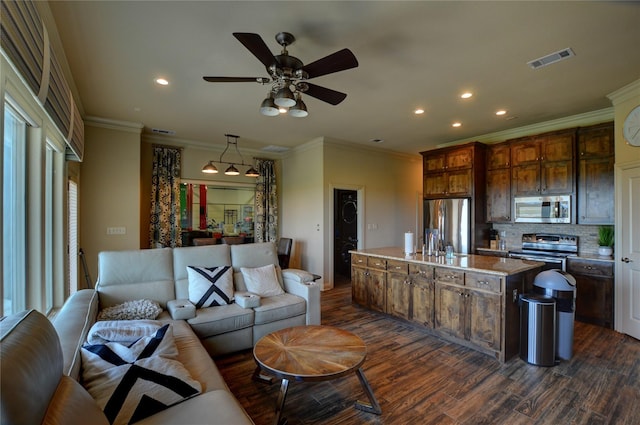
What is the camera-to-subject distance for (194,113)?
4305 millimetres

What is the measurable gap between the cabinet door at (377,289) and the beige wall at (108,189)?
3.88 m

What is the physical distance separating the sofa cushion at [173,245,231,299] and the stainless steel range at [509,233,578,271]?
4.50 metres

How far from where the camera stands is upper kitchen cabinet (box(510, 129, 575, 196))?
4.32 meters

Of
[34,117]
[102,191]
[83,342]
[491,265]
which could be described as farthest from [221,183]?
[491,265]

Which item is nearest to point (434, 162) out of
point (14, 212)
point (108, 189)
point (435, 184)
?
point (435, 184)

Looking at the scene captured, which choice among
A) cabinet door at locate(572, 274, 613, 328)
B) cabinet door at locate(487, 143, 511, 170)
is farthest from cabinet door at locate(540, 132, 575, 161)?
cabinet door at locate(572, 274, 613, 328)

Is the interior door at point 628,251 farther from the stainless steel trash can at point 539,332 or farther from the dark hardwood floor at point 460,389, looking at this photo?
the stainless steel trash can at point 539,332

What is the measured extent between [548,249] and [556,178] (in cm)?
113

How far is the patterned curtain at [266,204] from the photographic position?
6.80 metres

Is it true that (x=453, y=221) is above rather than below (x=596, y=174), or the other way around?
below

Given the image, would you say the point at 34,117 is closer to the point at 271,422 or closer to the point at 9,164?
the point at 9,164

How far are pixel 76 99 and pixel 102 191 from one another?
1.52 metres

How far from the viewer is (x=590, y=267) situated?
3.90 meters

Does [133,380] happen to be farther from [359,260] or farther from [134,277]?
[359,260]
